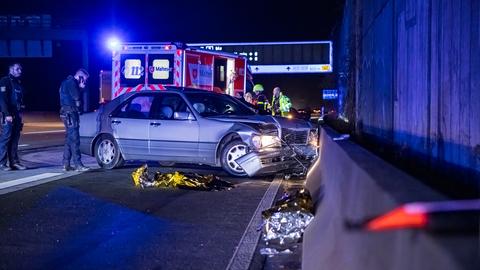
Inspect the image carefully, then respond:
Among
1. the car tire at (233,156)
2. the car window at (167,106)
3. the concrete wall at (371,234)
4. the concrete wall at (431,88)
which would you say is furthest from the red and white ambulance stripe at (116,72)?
the concrete wall at (371,234)

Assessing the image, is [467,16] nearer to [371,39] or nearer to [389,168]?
[389,168]

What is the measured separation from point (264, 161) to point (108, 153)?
10.9ft

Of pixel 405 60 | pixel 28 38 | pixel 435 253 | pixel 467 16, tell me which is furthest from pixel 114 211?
pixel 28 38

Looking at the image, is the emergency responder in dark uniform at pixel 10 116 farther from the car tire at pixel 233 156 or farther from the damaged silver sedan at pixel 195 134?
the car tire at pixel 233 156

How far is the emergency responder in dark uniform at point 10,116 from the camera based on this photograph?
10930 mm

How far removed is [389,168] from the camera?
12.0 ft

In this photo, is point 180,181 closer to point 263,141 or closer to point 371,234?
point 263,141

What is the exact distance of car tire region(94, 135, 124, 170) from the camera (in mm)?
11352

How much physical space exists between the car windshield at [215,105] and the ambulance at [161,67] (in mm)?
4157

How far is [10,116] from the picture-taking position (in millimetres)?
10977

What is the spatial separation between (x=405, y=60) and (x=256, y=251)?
2.43 metres

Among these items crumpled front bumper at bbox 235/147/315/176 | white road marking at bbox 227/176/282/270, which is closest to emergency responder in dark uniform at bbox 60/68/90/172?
crumpled front bumper at bbox 235/147/315/176

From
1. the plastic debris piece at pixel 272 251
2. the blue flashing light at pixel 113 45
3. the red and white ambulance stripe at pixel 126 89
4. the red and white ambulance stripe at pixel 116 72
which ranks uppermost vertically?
the blue flashing light at pixel 113 45

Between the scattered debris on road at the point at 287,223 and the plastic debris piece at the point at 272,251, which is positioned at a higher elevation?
the scattered debris on road at the point at 287,223
